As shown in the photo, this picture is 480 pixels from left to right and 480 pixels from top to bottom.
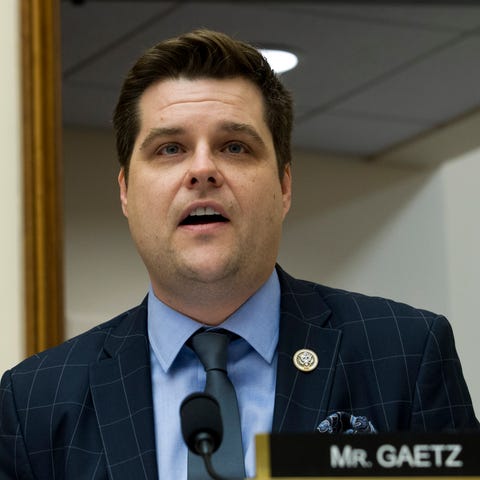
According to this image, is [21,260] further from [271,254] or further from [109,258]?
[271,254]

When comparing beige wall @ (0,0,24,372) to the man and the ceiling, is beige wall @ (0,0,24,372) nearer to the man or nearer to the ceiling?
the ceiling

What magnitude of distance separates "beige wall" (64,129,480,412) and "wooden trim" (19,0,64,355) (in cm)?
4

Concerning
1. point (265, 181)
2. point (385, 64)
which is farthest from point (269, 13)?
point (265, 181)

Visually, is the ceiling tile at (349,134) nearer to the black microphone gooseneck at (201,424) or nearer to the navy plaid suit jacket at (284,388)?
the navy plaid suit jacket at (284,388)

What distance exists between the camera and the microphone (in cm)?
111

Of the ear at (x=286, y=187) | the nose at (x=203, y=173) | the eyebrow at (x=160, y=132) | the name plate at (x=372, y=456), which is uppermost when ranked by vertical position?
the eyebrow at (x=160, y=132)

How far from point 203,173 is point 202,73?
0.67ft

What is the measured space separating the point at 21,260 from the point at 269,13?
2.90 ft

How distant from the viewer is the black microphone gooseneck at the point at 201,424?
1111mm

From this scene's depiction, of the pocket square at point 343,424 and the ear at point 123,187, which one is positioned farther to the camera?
the ear at point 123,187

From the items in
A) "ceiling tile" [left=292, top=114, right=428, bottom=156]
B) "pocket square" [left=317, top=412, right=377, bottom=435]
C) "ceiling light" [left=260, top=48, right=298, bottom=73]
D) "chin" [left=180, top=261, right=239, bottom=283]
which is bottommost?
"pocket square" [left=317, top=412, right=377, bottom=435]

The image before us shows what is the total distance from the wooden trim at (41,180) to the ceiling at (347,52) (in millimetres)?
136

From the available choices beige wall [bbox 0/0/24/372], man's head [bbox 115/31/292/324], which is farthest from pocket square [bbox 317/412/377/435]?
beige wall [bbox 0/0/24/372]

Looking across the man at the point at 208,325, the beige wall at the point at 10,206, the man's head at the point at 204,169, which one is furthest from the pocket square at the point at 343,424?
Answer: the beige wall at the point at 10,206
